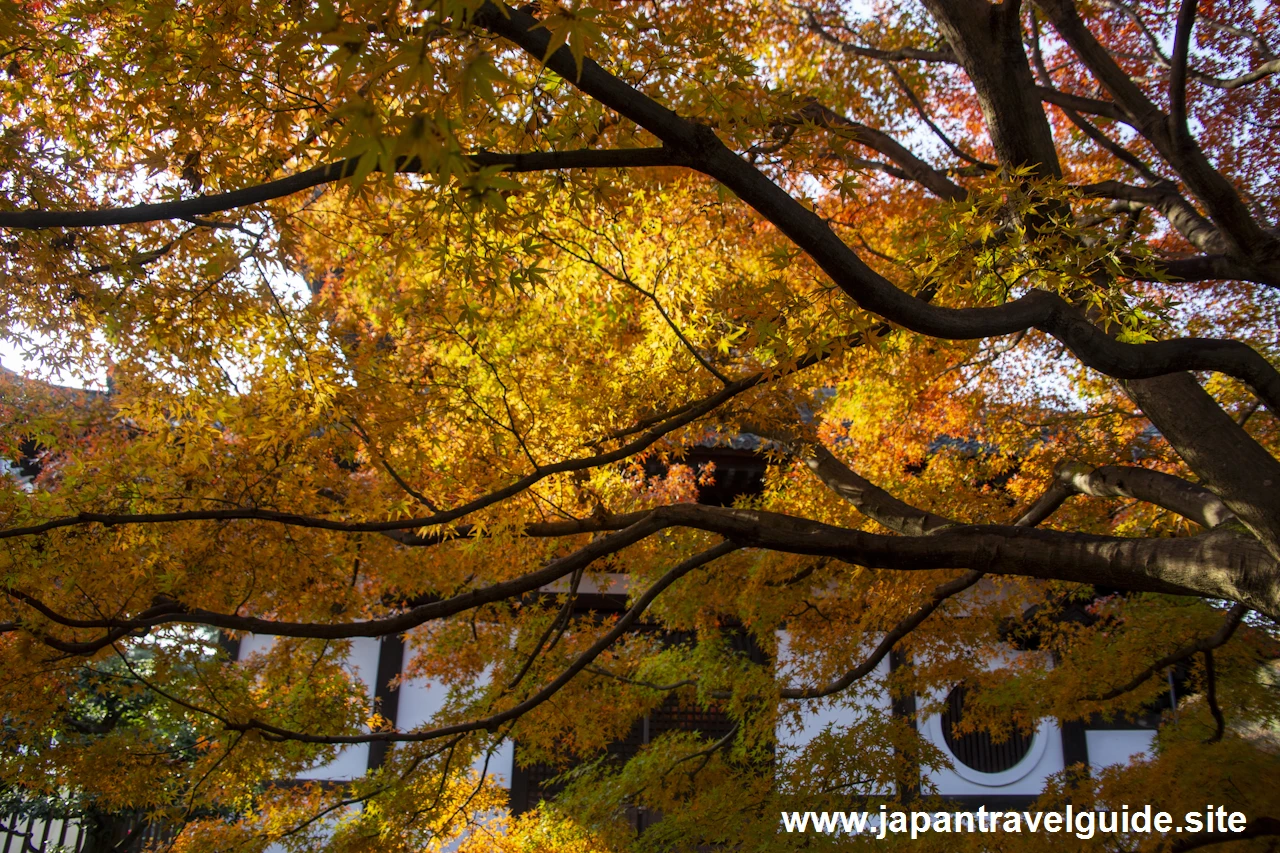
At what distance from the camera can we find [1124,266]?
3076mm

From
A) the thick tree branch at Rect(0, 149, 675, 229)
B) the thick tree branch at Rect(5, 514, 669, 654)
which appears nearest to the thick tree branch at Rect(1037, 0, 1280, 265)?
the thick tree branch at Rect(0, 149, 675, 229)

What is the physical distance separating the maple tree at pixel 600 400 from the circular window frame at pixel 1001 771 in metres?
2.71

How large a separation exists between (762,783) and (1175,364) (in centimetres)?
384

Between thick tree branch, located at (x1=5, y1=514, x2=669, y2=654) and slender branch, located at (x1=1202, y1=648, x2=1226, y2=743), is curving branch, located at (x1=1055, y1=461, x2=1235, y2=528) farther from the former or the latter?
thick tree branch, located at (x1=5, y1=514, x2=669, y2=654)

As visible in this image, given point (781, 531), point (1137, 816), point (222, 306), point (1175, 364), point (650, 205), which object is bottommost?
point (1137, 816)

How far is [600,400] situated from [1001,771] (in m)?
7.74

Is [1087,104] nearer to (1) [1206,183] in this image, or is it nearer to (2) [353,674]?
(1) [1206,183]

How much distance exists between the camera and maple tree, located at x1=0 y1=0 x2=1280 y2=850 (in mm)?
3111

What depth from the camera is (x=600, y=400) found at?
5020 millimetres

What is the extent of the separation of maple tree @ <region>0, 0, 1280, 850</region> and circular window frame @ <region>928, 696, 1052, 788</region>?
271 centimetres

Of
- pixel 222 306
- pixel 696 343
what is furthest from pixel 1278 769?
pixel 222 306

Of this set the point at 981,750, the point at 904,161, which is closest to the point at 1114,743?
the point at 981,750

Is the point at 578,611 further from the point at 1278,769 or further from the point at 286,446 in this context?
the point at 1278,769

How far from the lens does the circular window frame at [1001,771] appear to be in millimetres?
9477
